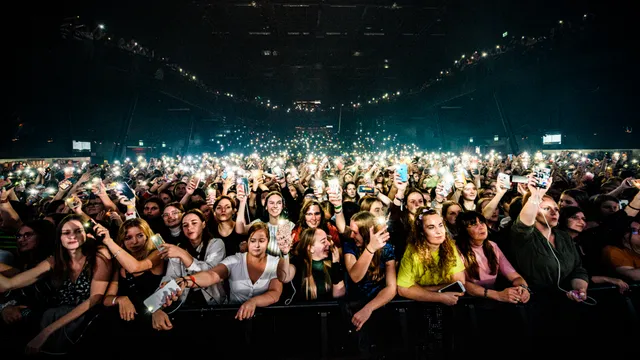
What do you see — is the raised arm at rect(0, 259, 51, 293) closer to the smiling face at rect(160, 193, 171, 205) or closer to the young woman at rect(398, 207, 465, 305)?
→ the smiling face at rect(160, 193, 171, 205)

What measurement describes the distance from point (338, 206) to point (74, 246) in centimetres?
326

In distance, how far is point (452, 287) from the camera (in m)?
2.61

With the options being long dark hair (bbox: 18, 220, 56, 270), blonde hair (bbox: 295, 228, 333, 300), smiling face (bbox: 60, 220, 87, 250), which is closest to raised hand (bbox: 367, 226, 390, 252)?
blonde hair (bbox: 295, 228, 333, 300)

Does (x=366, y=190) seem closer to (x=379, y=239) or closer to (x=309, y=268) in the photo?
(x=309, y=268)

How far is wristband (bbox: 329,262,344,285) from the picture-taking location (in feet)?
10.1

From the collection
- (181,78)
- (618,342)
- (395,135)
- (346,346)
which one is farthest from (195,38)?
(395,135)

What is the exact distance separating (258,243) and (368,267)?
130 cm

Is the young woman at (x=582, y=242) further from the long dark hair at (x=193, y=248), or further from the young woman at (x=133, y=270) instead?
the young woman at (x=133, y=270)

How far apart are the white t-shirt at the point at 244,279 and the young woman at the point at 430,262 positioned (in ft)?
4.80

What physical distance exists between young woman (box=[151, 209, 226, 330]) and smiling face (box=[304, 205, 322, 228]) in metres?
1.24

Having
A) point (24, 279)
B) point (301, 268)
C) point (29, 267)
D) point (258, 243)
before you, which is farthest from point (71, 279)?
point (301, 268)

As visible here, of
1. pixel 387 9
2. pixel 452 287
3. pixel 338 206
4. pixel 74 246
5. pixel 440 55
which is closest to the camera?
pixel 452 287

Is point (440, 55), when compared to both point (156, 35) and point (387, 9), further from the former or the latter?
point (156, 35)

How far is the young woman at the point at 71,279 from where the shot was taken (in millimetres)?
2613
